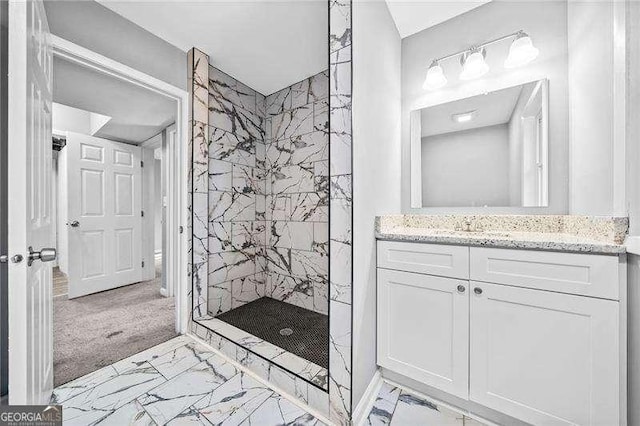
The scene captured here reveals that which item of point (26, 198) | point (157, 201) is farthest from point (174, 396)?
point (157, 201)

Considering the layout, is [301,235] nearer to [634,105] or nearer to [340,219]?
[340,219]

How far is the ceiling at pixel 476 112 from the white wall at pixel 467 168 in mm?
42

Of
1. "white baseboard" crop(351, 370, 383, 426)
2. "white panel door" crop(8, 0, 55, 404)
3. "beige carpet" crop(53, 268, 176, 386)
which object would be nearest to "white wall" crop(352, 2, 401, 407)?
"white baseboard" crop(351, 370, 383, 426)

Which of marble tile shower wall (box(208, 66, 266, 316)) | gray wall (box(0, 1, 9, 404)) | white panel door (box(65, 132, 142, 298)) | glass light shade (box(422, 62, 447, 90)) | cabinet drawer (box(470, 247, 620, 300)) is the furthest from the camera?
white panel door (box(65, 132, 142, 298))

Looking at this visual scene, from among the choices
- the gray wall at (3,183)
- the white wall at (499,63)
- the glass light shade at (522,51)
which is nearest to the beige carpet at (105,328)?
the gray wall at (3,183)

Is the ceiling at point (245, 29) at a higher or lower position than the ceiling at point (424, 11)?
lower

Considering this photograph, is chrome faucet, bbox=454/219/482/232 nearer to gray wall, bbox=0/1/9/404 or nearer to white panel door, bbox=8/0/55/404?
white panel door, bbox=8/0/55/404

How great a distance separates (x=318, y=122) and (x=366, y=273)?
1747mm

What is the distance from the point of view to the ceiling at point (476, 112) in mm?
1763

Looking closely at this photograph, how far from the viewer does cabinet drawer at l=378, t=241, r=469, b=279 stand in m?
1.31

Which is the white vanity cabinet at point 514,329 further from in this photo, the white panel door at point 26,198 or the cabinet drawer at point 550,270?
the white panel door at point 26,198

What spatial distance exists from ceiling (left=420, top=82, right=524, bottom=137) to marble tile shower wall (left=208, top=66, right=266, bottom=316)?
180cm

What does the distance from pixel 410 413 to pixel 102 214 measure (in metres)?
4.04

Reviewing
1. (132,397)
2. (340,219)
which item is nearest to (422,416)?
(340,219)
